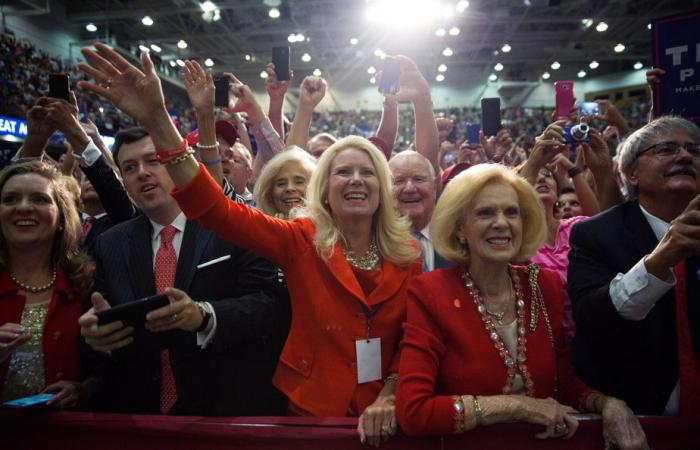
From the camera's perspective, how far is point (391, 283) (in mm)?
1629

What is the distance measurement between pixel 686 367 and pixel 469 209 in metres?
0.77

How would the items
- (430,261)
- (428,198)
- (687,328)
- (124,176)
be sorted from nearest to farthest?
1. (687,328)
2. (124,176)
3. (430,261)
4. (428,198)

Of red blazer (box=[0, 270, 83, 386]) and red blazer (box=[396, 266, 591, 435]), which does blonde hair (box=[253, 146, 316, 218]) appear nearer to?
red blazer (box=[0, 270, 83, 386])

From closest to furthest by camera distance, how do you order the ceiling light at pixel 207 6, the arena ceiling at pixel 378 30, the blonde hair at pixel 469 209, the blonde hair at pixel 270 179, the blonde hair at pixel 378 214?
the blonde hair at pixel 469 209
the blonde hair at pixel 378 214
the blonde hair at pixel 270 179
the ceiling light at pixel 207 6
the arena ceiling at pixel 378 30

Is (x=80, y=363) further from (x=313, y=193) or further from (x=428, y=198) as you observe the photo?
(x=428, y=198)

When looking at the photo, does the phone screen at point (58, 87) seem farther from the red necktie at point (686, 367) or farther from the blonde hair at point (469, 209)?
the red necktie at point (686, 367)

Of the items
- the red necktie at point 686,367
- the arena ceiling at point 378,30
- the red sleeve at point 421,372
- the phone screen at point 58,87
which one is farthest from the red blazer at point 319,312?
the arena ceiling at point 378,30

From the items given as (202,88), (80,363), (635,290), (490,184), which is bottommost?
(80,363)

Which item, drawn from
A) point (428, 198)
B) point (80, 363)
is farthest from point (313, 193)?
point (80, 363)

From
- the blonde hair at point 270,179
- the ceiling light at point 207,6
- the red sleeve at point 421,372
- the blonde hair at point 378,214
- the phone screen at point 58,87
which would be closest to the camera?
the red sleeve at point 421,372

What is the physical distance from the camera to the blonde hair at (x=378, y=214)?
5.65ft

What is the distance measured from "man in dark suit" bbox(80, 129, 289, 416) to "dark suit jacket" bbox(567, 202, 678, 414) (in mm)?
995

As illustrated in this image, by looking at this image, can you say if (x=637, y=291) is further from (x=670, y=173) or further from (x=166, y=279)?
(x=166, y=279)

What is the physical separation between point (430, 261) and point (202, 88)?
122 centimetres
